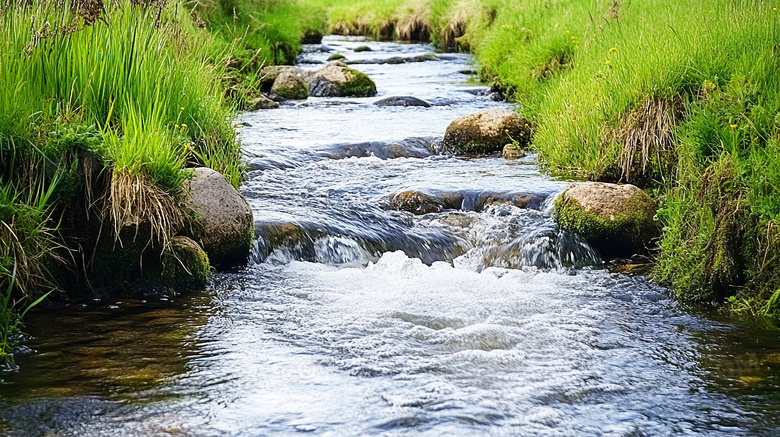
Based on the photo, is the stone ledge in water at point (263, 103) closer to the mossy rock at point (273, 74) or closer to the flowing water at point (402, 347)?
the mossy rock at point (273, 74)

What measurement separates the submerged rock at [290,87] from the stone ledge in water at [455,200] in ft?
24.3

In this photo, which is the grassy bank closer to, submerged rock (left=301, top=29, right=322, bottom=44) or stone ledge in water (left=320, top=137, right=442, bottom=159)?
stone ledge in water (left=320, top=137, right=442, bottom=159)

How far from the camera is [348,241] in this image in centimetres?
634

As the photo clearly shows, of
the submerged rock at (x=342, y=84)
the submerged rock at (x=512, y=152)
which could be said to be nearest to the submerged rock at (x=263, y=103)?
the submerged rock at (x=342, y=84)

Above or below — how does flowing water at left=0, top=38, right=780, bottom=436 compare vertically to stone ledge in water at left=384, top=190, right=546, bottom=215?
below

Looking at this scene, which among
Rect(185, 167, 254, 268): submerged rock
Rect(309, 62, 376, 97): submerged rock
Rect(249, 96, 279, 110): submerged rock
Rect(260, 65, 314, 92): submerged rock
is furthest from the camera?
Rect(260, 65, 314, 92): submerged rock

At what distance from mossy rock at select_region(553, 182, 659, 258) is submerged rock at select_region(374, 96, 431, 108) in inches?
279

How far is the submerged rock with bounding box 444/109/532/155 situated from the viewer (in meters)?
9.52

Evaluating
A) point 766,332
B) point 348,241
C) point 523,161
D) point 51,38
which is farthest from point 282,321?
point 523,161

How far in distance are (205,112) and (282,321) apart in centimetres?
297

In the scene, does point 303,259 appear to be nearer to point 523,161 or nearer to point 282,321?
point 282,321

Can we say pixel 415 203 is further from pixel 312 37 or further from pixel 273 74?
pixel 312 37

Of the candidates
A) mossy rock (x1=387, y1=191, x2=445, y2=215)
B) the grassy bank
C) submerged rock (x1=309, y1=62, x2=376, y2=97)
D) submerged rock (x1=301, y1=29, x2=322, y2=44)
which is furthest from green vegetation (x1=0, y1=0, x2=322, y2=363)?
submerged rock (x1=301, y1=29, x2=322, y2=44)

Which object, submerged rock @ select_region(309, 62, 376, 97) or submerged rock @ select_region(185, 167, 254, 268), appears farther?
submerged rock @ select_region(309, 62, 376, 97)
